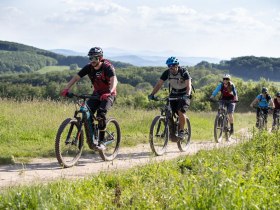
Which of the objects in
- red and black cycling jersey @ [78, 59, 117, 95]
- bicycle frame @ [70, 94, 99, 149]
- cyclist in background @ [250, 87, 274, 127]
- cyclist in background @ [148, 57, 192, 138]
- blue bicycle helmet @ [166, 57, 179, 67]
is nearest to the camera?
A: bicycle frame @ [70, 94, 99, 149]

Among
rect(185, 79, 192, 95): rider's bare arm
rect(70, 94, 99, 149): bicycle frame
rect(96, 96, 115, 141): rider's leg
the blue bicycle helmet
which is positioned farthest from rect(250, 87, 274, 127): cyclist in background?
rect(70, 94, 99, 149): bicycle frame

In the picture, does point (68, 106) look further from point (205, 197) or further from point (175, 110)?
point (205, 197)

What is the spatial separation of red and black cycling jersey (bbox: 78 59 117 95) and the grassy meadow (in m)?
2.09

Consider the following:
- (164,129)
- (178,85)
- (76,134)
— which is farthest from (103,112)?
(178,85)

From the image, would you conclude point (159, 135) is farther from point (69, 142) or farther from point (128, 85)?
point (128, 85)

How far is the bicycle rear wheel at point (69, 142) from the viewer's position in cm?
824

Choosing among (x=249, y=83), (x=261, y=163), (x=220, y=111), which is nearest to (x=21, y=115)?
(x=220, y=111)

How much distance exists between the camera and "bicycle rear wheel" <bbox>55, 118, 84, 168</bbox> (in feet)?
27.0

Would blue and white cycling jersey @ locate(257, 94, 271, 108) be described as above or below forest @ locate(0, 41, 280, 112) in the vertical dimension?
above

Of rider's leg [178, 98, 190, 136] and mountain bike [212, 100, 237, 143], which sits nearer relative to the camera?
rider's leg [178, 98, 190, 136]

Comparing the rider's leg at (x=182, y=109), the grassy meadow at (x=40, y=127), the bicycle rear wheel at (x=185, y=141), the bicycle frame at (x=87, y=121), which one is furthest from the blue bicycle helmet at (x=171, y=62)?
the grassy meadow at (x=40, y=127)

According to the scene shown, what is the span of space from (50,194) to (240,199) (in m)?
2.43

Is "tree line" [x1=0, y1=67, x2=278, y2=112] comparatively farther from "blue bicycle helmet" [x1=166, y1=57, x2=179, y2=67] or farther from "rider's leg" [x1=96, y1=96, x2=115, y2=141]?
"rider's leg" [x1=96, y1=96, x2=115, y2=141]

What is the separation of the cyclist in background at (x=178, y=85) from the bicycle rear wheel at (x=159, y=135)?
1.92ft
